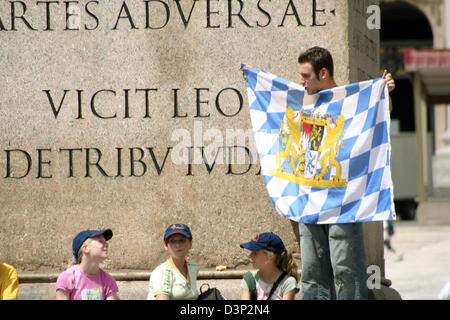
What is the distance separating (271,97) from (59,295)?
6.63 feet

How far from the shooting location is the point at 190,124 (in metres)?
6.17

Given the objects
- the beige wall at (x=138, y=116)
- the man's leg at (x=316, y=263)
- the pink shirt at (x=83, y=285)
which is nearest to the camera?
the pink shirt at (x=83, y=285)

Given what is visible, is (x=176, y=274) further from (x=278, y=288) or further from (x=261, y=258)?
(x=278, y=288)

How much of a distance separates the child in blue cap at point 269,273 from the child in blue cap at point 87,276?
0.85 meters

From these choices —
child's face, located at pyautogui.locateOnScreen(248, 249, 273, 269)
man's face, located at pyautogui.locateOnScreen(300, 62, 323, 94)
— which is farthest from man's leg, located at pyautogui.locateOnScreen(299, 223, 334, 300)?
man's face, located at pyautogui.locateOnScreen(300, 62, 323, 94)

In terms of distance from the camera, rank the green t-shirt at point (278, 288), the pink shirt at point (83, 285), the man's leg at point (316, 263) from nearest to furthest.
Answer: the pink shirt at point (83, 285)
the green t-shirt at point (278, 288)
the man's leg at point (316, 263)

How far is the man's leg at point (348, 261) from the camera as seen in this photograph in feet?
16.8

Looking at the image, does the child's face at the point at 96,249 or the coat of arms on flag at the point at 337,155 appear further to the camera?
the coat of arms on flag at the point at 337,155

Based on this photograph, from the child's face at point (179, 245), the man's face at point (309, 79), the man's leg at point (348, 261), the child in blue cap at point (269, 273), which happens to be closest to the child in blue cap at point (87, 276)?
the child's face at point (179, 245)

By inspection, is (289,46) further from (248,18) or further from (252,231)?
(252,231)

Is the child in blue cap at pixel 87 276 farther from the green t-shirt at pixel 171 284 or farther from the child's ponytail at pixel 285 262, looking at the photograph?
the child's ponytail at pixel 285 262

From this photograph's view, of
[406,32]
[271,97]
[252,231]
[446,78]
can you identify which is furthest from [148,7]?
[406,32]

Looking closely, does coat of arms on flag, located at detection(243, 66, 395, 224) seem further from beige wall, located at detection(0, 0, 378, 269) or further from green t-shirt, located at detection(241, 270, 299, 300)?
beige wall, located at detection(0, 0, 378, 269)
